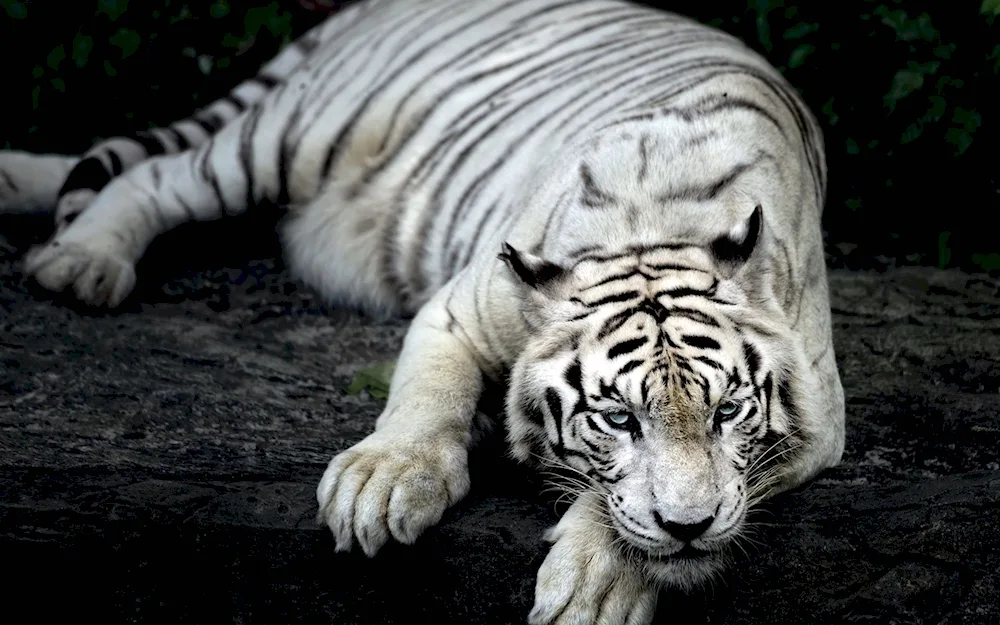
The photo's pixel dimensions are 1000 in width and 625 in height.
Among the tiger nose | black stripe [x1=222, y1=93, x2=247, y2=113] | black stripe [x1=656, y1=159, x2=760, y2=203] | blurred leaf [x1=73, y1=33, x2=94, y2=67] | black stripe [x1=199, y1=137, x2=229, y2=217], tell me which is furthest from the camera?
blurred leaf [x1=73, y1=33, x2=94, y2=67]

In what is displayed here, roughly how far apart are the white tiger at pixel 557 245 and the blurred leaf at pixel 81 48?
0.46m

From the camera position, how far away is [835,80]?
140 inches

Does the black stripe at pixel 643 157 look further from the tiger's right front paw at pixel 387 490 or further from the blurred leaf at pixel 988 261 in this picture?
the blurred leaf at pixel 988 261

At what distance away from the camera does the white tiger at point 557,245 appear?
1.77 m

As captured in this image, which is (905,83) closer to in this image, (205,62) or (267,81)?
(267,81)

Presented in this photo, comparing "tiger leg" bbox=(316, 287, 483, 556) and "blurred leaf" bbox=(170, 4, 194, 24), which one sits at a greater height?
"tiger leg" bbox=(316, 287, 483, 556)

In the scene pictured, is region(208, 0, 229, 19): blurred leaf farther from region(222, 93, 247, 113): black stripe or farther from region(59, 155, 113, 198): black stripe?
region(59, 155, 113, 198): black stripe

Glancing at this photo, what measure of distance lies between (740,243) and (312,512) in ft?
2.59

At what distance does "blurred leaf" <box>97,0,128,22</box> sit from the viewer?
3793mm

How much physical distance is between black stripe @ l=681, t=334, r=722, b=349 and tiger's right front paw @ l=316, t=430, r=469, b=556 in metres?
0.44

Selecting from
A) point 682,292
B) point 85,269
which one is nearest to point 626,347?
point 682,292

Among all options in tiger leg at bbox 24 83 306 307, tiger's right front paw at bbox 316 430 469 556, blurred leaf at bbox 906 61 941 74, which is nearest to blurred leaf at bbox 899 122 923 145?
blurred leaf at bbox 906 61 941 74

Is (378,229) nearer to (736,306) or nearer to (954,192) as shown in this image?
(736,306)

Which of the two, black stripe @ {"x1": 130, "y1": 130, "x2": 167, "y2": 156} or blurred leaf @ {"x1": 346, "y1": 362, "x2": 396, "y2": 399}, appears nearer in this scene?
blurred leaf @ {"x1": 346, "y1": 362, "x2": 396, "y2": 399}
